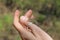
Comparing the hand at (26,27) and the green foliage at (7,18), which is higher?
the hand at (26,27)

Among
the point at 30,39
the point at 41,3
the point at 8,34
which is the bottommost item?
the point at 8,34

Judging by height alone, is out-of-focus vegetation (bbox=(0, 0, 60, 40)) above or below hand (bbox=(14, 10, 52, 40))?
below

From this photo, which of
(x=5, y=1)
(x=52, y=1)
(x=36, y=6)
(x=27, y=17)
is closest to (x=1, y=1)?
(x=5, y=1)

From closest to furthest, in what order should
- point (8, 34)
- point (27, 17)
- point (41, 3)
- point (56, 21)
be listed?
1. point (27, 17)
2. point (8, 34)
3. point (56, 21)
4. point (41, 3)

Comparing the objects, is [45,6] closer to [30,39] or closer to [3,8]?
[3,8]

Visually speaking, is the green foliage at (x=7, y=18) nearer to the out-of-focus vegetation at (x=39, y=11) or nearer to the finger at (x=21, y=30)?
the out-of-focus vegetation at (x=39, y=11)

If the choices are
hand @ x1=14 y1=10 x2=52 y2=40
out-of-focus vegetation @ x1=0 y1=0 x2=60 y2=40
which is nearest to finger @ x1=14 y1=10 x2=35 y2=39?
hand @ x1=14 y1=10 x2=52 y2=40

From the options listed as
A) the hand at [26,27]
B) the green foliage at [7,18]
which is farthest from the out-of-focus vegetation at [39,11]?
the hand at [26,27]

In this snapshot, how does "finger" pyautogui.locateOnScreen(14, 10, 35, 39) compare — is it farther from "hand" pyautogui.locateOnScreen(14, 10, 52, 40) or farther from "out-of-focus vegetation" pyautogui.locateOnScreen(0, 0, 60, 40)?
"out-of-focus vegetation" pyautogui.locateOnScreen(0, 0, 60, 40)

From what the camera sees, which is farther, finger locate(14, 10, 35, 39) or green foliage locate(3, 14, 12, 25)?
green foliage locate(3, 14, 12, 25)

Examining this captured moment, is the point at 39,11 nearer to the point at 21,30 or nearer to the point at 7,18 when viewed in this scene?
the point at 7,18

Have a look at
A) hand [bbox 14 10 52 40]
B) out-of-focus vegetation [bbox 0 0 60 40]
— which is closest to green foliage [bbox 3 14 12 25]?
out-of-focus vegetation [bbox 0 0 60 40]
